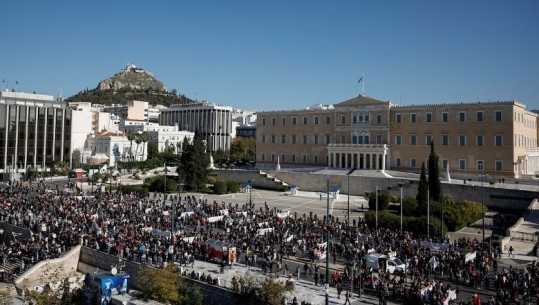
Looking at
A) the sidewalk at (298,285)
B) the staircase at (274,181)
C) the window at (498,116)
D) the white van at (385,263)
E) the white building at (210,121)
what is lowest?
the sidewalk at (298,285)

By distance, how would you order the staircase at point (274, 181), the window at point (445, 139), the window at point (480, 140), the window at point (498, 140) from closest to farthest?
the window at point (498, 140), the window at point (480, 140), the window at point (445, 139), the staircase at point (274, 181)

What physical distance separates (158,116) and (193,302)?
148 metres

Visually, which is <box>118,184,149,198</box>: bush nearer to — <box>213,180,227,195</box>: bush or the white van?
<box>213,180,227,195</box>: bush

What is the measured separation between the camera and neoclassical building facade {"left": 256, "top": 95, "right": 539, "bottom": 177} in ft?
180

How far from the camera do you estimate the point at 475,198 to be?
150 feet

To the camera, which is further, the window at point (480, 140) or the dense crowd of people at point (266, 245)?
the window at point (480, 140)

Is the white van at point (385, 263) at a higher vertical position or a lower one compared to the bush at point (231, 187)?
lower

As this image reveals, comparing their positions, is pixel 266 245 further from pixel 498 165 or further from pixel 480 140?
pixel 480 140

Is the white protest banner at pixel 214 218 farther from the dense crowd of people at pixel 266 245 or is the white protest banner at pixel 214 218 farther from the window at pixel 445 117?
the window at pixel 445 117

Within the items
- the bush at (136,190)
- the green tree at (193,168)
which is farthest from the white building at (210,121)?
the bush at (136,190)

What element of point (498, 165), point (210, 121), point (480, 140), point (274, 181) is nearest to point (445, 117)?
point (480, 140)

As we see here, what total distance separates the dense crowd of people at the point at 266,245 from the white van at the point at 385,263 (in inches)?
13.0

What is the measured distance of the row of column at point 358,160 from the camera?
6342 centimetres

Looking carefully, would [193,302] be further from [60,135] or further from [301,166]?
[60,135]
